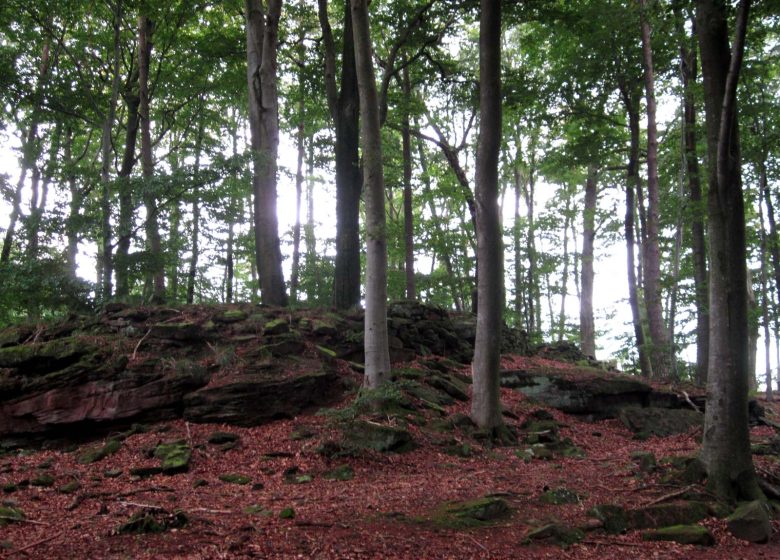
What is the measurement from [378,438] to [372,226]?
11.1 feet

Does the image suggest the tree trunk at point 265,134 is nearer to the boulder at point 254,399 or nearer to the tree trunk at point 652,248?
the boulder at point 254,399

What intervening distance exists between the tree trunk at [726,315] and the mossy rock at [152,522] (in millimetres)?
5236

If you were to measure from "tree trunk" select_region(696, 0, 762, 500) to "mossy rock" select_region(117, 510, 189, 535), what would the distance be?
5236 mm

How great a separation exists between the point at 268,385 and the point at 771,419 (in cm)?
1125

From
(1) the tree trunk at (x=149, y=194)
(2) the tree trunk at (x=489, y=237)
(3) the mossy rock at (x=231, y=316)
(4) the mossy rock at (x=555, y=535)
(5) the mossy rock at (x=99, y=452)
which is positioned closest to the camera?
(4) the mossy rock at (x=555, y=535)

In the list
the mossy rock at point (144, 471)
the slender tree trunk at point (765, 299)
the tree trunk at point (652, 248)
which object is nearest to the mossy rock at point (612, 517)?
the mossy rock at point (144, 471)

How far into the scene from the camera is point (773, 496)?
5410 mm

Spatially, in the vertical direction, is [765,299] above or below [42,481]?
above

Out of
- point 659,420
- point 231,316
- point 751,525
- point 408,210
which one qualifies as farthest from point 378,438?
point 408,210

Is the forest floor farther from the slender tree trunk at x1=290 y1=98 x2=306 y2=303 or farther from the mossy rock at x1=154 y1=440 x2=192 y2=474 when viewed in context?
the slender tree trunk at x1=290 y1=98 x2=306 y2=303

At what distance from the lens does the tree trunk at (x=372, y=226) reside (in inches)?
336

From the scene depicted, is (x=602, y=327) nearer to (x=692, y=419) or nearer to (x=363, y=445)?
(x=692, y=419)

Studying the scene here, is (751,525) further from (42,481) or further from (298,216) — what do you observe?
(298,216)

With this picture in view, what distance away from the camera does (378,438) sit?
731cm
